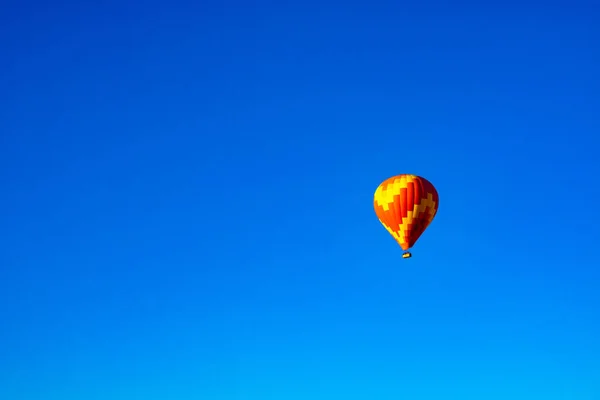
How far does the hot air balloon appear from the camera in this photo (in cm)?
7381

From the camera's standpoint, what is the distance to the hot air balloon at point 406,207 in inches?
2906

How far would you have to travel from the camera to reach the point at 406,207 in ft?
242

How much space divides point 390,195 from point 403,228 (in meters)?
3.71

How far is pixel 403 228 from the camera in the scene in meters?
74.1

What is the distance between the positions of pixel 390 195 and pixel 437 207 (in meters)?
5.76

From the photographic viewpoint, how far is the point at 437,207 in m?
76.4

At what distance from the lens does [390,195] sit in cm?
7456

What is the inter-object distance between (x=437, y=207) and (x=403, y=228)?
16.7ft
